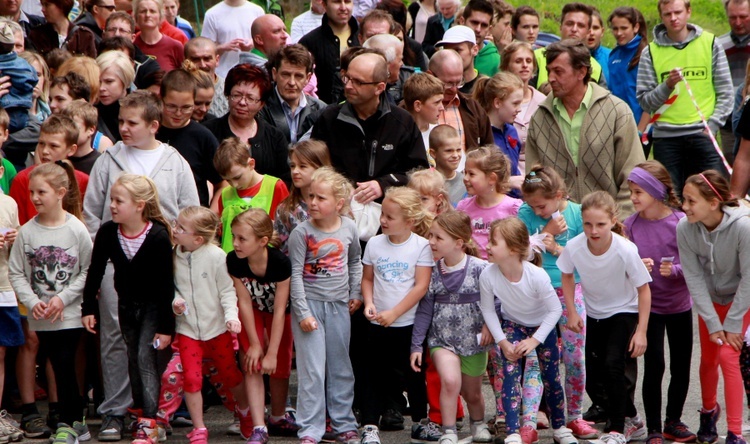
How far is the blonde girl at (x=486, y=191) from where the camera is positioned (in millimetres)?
6992

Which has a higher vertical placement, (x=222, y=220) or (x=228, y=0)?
(x=228, y=0)

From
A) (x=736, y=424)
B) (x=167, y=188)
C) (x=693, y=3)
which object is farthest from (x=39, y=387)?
(x=693, y=3)

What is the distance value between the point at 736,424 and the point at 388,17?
16.4 ft

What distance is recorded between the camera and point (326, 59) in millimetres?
9805

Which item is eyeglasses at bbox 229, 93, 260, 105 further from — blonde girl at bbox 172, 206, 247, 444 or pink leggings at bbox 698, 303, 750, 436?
pink leggings at bbox 698, 303, 750, 436

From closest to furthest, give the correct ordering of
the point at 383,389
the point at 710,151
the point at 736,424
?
the point at 736,424, the point at 383,389, the point at 710,151

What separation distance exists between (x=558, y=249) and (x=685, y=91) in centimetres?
422

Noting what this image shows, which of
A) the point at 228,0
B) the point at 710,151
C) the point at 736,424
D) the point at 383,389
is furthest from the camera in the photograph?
the point at 228,0

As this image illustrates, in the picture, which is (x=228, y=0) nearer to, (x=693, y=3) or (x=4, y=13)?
(x=4, y=13)

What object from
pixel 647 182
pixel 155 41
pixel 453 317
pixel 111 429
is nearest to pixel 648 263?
pixel 647 182

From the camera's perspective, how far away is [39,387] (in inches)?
305

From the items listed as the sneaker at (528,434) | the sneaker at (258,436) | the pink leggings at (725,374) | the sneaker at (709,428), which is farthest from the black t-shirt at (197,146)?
the sneaker at (709,428)

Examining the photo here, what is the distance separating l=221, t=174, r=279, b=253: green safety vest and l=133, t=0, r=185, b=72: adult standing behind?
3452mm

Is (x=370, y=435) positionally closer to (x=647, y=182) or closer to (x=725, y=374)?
(x=725, y=374)
